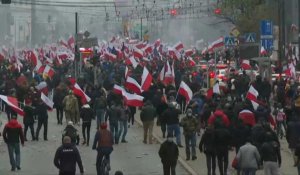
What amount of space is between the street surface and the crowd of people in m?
0.44

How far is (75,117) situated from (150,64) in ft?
83.8

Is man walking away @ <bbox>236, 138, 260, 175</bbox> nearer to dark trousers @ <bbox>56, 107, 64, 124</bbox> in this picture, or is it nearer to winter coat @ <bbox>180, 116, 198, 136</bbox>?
winter coat @ <bbox>180, 116, 198, 136</bbox>

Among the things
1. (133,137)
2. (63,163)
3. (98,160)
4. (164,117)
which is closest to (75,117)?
(133,137)

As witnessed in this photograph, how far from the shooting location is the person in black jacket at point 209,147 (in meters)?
25.0

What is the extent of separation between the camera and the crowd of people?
23219mm

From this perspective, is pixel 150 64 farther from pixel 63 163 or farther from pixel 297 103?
pixel 63 163

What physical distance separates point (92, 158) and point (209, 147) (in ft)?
17.0

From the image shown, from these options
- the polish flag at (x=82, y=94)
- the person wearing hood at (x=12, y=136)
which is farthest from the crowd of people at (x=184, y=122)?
the polish flag at (x=82, y=94)

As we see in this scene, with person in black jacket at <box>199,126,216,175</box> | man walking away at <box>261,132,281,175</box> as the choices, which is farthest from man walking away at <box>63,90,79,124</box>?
man walking away at <box>261,132,281,175</box>

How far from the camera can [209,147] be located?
2508cm

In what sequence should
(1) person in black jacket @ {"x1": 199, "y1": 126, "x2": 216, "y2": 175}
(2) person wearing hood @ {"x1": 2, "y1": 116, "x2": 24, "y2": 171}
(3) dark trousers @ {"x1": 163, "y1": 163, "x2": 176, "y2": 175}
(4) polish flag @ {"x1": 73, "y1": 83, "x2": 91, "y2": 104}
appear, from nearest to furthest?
1. (3) dark trousers @ {"x1": 163, "y1": 163, "x2": 176, "y2": 175}
2. (1) person in black jacket @ {"x1": 199, "y1": 126, "x2": 216, "y2": 175}
3. (2) person wearing hood @ {"x1": 2, "y1": 116, "x2": 24, "y2": 171}
4. (4) polish flag @ {"x1": 73, "y1": 83, "x2": 91, "y2": 104}

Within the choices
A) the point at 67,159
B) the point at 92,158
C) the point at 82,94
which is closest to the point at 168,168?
the point at 67,159

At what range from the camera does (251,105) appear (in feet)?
101

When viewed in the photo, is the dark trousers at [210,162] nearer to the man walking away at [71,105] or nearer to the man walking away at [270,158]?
the man walking away at [270,158]
